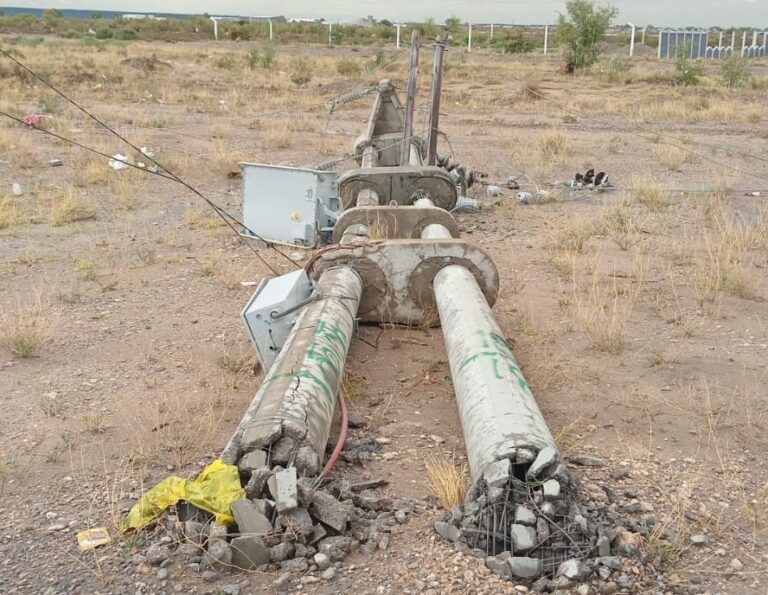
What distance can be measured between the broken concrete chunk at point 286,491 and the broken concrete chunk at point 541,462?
899mm

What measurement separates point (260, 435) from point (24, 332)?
283 cm

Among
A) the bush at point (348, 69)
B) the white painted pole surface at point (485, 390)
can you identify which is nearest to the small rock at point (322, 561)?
the white painted pole surface at point (485, 390)

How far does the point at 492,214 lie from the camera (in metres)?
9.73

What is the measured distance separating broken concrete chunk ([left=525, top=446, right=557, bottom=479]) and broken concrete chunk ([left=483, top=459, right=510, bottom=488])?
0.30ft

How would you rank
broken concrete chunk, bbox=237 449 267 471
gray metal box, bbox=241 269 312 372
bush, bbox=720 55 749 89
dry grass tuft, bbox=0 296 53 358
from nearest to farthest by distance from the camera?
broken concrete chunk, bbox=237 449 267 471
gray metal box, bbox=241 269 312 372
dry grass tuft, bbox=0 296 53 358
bush, bbox=720 55 749 89

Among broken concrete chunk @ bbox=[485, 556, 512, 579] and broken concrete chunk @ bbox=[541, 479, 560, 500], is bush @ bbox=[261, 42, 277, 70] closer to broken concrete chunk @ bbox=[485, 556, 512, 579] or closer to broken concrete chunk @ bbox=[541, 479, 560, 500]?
broken concrete chunk @ bbox=[541, 479, 560, 500]

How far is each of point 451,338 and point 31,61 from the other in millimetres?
29917

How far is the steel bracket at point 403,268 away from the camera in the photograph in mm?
5660

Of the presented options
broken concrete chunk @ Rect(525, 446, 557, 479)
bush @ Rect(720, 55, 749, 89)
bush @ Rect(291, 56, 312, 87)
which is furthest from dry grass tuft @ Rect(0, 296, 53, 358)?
bush @ Rect(720, 55, 749, 89)

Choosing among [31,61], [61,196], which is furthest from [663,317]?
[31,61]

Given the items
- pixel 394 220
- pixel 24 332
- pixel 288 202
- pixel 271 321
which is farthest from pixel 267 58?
pixel 271 321

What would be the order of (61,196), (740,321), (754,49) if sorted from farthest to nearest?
1. (754,49)
2. (61,196)
3. (740,321)

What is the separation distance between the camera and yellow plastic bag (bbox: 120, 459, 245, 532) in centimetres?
306

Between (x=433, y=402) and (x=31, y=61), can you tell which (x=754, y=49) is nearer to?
(x=31, y=61)
